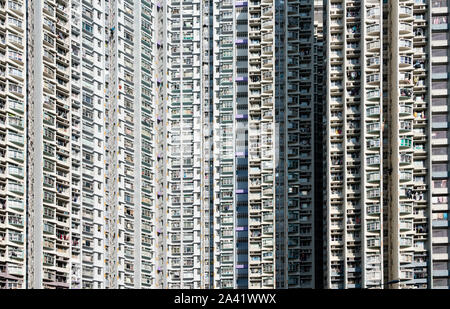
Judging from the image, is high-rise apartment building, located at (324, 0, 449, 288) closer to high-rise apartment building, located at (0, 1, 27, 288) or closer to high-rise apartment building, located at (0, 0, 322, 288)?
high-rise apartment building, located at (0, 0, 322, 288)

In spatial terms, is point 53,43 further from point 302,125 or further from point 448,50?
point 448,50

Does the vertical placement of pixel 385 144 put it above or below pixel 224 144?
below

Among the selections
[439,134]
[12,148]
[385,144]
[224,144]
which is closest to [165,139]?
[224,144]

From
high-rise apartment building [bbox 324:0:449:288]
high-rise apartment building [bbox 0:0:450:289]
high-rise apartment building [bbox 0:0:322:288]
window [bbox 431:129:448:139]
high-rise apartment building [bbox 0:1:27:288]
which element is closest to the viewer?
high-rise apartment building [bbox 0:1:27:288]

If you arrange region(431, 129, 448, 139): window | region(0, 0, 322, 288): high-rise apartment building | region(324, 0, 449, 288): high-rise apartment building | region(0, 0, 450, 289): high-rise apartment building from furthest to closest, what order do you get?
region(0, 0, 322, 288): high-rise apartment building, region(431, 129, 448, 139): window, region(0, 0, 450, 289): high-rise apartment building, region(324, 0, 449, 288): high-rise apartment building

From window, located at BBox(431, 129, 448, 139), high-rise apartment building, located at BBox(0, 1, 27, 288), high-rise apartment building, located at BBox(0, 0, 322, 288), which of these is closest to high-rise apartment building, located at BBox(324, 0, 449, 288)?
window, located at BBox(431, 129, 448, 139)

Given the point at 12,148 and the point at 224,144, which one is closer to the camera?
the point at 12,148

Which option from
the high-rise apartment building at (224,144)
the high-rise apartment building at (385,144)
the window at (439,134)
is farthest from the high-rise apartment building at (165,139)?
the window at (439,134)

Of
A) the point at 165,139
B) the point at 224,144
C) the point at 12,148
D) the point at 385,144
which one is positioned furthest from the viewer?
the point at 165,139

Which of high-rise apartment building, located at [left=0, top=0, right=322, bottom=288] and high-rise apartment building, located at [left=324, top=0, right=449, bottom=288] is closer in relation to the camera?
high-rise apartment building, located at [left=324, top=0, right=449, bottom=288]

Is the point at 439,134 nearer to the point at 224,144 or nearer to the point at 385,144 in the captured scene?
the point at 385,144

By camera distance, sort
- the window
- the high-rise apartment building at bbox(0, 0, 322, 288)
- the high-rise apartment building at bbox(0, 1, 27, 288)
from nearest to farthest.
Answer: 1. the high-rise apartment building at bbox(0, 1, 27, 288)
2. the window
3. the high-rise apartment building at bbox(0, 0, 322, 288)

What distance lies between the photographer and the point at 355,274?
7169 cm
